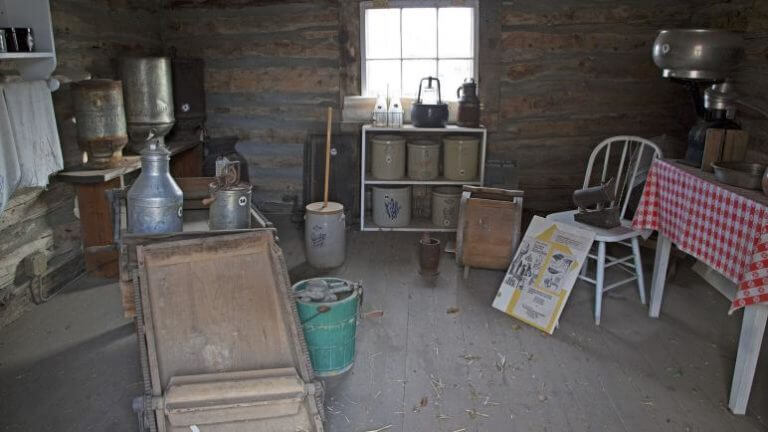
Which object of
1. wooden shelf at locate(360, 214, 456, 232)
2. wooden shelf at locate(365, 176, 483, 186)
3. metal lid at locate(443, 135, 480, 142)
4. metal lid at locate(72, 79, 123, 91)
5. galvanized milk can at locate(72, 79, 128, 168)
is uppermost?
metal lid at locate(72, 79, 123, 91)

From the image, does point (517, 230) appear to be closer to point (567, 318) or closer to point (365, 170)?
point (567, 318)

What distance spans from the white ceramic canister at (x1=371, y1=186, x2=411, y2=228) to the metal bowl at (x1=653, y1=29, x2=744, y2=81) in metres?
2.38

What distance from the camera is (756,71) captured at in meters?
4.00

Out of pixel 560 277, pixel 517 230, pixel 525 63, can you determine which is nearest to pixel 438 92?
pixel 525 63

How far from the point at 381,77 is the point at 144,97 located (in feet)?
6.58

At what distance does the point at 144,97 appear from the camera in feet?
14.1

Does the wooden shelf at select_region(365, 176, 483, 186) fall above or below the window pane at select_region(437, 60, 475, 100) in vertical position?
below

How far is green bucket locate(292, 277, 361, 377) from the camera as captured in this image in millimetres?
2730

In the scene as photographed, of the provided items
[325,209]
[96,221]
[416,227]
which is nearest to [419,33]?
[416,227]

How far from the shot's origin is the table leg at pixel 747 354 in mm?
2504

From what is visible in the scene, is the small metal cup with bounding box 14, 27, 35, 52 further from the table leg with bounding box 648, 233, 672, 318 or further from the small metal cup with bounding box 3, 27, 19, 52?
the table leg with bounding box 648, 233, 672, 318

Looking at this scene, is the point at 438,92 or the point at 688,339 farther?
the point at 438,92

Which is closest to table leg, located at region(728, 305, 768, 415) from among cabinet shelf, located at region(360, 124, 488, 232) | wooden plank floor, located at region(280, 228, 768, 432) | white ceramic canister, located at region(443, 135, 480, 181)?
wooden plank floor, located at region(280, 228, 768, 432)

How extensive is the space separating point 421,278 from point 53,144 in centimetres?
236
